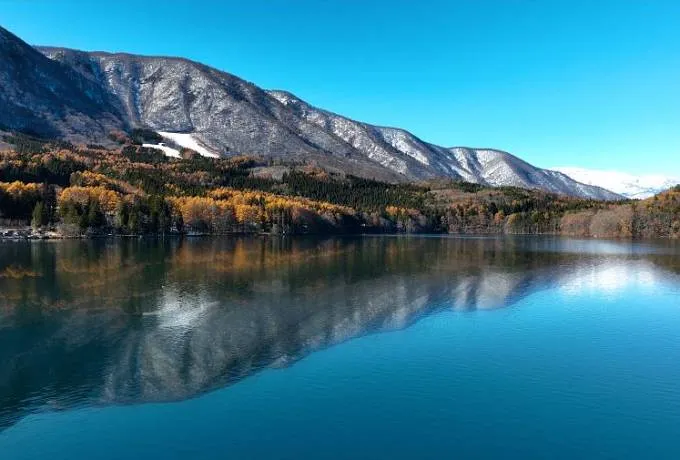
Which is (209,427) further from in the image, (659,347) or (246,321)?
(659,347)

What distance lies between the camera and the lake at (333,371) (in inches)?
691

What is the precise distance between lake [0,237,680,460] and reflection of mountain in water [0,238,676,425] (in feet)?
0.55

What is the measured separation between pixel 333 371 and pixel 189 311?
54.4 ft

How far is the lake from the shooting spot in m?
17.6

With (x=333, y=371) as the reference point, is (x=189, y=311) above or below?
above

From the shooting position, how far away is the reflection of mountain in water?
23.3m

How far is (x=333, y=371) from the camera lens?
81.0 feet

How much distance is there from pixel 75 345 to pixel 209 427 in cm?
1397

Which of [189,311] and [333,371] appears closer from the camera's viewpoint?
[333,371]

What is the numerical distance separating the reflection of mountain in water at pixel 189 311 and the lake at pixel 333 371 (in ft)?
0.55

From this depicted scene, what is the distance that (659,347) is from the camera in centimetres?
3027

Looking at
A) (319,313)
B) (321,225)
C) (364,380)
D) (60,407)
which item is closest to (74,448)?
(60,407)

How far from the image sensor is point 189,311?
3744 centimetres

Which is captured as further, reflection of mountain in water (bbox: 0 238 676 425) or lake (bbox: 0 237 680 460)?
reflection of mountain in water (bbox: 0 238 676 425)
